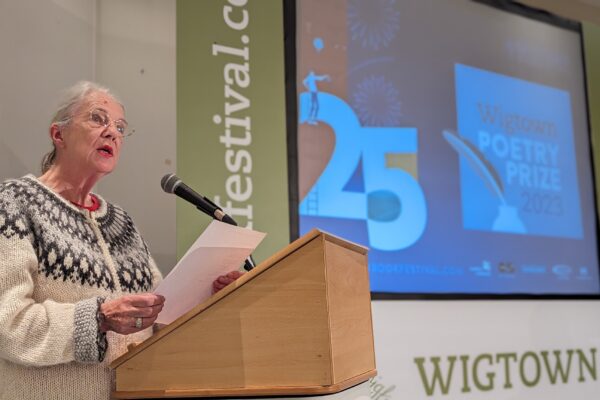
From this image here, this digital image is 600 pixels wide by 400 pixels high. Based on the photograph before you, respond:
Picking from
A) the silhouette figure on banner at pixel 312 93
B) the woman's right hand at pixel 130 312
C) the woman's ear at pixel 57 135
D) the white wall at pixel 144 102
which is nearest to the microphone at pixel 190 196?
the woman's ear at pixel 57 135

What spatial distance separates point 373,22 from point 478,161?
936mm

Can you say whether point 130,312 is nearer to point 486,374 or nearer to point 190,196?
point 190,196

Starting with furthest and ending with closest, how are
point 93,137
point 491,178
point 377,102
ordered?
1. point 491,178
2. point 377,102
3. point 93,137

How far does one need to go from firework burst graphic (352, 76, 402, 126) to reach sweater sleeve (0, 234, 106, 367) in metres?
2.01

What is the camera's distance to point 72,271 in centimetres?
165

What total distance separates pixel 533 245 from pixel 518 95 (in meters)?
0.87

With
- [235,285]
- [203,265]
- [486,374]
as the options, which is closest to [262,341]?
[235,285]

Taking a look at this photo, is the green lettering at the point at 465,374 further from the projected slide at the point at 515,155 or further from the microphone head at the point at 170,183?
the microphone head at the point at 170,183

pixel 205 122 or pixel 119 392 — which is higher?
pixel 205 122

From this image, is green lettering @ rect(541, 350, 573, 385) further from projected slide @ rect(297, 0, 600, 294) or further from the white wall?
the white wall

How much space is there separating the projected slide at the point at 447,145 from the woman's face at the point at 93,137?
119 centimetres

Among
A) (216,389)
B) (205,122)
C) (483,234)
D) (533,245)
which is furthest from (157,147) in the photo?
(533,245)

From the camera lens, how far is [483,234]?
357cm

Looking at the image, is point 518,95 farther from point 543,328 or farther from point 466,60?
point 543,328
